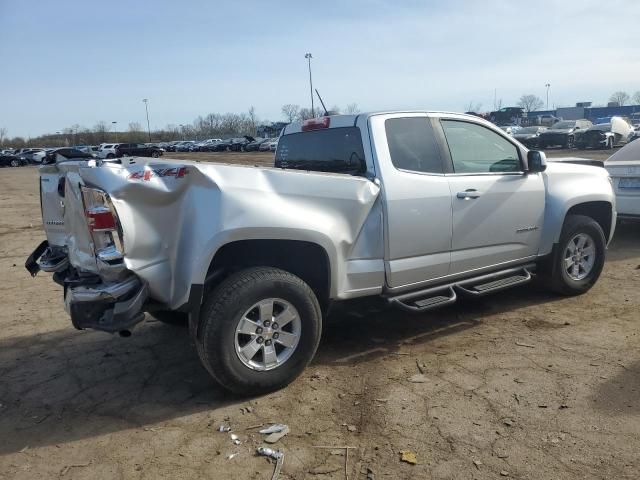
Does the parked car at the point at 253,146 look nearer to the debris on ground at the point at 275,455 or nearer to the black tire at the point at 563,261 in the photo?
the black tire at the point at 563,261

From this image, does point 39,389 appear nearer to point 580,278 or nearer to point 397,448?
point 397,448

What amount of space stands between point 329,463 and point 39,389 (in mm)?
2401

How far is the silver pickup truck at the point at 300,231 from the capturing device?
11.3 feet

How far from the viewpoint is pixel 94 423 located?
11.6 feet

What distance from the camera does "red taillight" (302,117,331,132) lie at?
15.6 ft

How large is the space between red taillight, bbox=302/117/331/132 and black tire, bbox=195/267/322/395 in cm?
158

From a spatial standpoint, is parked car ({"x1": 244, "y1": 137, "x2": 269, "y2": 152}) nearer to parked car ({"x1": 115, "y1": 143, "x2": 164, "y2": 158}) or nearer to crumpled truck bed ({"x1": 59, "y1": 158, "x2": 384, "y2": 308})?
parked car ({"x1": 115, "y1": 143, "x2": 164, "y2": 158})

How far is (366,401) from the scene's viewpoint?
3701 mm

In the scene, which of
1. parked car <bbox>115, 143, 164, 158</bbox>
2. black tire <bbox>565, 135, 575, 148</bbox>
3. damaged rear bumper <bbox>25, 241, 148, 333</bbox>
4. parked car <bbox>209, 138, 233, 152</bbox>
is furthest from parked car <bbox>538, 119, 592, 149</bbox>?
parked car <bbox>209, 138, 233, 152</bbox>

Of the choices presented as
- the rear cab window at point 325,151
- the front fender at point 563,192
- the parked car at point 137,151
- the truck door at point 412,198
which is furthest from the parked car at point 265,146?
the truck door at point 412,198

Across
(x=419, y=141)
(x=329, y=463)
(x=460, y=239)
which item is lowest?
(x=329, y=463)

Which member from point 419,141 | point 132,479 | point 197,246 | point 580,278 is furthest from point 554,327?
point 132,479

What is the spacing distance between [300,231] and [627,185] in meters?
6.60

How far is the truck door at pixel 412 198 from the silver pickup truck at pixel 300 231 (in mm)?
12
